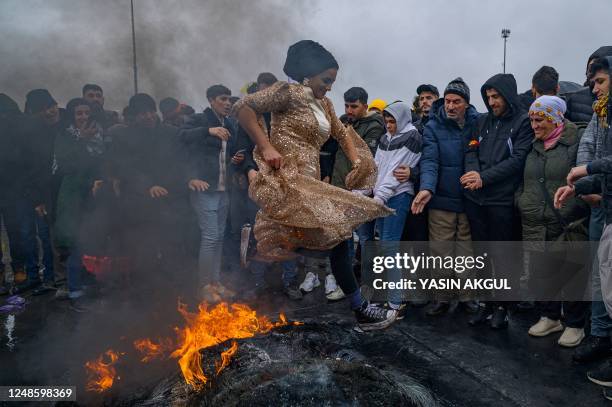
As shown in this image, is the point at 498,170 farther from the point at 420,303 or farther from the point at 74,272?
the point at 74,272

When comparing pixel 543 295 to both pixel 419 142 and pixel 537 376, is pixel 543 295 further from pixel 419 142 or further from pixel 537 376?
pixel 419 142

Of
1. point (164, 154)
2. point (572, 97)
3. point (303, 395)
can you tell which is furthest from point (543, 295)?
point (164, 154)

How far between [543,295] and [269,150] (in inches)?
117

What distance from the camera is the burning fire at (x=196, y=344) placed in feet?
9.50

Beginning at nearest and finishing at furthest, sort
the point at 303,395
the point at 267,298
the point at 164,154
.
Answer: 1. the point at 303,395
2. the point at 267,298
3. the point at 164,154

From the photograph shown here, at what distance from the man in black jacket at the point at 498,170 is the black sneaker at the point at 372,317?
2.97ft

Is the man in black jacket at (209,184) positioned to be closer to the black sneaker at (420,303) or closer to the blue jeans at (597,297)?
the black sneaker at (420,303)

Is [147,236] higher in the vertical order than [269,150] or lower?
lower

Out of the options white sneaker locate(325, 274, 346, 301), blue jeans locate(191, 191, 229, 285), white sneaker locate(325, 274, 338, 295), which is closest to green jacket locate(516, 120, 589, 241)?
white sneaker locate(325, 274, 346, 301)

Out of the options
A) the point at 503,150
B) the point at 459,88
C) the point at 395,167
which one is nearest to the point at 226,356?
the point at 395,167

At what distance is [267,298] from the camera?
5.18m

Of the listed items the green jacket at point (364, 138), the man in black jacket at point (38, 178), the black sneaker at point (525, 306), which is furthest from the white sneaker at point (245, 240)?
the black sneaker at point (525, 306)

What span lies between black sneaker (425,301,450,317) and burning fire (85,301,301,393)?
61.4 inches

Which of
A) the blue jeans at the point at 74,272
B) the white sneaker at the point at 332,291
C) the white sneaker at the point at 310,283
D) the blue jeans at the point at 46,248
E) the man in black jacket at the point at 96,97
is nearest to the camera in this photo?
the white sneaker at the point at 332,291
